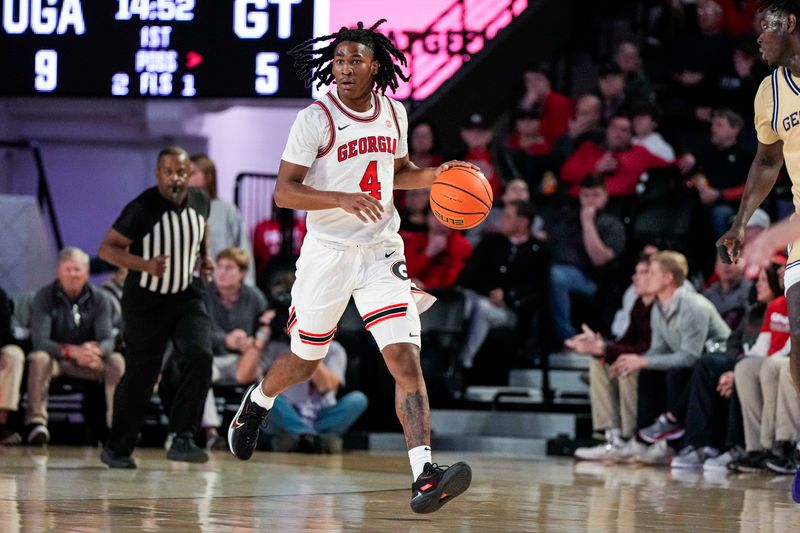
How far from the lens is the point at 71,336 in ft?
36.5

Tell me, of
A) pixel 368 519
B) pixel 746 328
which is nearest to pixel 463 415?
pixel 746 328

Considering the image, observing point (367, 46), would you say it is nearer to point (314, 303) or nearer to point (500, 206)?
point (314, 303)

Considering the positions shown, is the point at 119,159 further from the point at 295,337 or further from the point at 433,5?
the point at 295,337

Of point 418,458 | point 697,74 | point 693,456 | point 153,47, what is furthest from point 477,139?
point 418,458

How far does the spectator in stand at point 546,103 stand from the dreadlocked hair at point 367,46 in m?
7.31

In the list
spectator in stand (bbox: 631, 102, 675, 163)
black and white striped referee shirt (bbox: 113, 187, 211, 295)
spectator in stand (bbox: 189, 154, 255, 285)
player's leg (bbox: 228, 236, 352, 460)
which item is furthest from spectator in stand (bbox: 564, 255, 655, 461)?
player's leg (bbox: 228, 236, 352, 460)

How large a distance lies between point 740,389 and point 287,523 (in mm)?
4508

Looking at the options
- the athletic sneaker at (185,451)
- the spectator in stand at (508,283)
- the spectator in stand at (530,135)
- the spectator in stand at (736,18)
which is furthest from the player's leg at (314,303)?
the spectator in stand at (736,18)

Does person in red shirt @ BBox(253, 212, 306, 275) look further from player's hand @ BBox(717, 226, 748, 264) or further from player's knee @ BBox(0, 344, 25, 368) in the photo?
player's hand @ BBox(717, 226, 748, 264)

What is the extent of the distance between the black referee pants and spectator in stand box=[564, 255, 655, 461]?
290 cm

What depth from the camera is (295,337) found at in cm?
671

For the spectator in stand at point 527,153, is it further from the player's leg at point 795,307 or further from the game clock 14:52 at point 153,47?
the player's leg at point 795,307

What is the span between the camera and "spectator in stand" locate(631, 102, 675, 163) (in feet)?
41.6

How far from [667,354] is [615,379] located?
539mm
